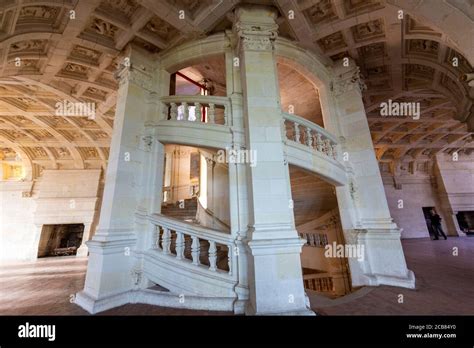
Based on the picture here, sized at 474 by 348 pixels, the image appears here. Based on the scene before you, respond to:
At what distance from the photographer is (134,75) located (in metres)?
4.73

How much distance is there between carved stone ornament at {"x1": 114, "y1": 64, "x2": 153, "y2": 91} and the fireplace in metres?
11.6

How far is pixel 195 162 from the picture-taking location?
41.7 ft

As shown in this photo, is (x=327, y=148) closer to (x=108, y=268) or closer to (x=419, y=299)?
(x=419, y=299)

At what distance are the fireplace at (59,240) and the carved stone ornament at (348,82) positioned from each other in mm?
15665

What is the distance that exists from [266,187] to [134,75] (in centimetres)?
405

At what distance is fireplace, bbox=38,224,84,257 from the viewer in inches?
449

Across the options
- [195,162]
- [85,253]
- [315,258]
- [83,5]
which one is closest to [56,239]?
[85,253]

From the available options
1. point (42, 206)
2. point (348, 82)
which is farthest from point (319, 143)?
point (42, 206)

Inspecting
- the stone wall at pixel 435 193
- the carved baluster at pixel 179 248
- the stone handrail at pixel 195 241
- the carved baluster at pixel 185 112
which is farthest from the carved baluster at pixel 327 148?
the stone wall at pixel 435 193

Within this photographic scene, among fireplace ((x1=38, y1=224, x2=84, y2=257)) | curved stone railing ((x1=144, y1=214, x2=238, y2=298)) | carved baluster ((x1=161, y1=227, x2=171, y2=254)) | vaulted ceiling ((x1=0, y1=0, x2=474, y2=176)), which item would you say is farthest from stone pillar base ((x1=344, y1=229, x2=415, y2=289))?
fireplace ((x1=38, y1=224, x2=84, y2=257))

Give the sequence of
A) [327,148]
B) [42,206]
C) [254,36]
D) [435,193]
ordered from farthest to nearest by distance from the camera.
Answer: [435,193]
[42,206]
[327,148]
[254,36]

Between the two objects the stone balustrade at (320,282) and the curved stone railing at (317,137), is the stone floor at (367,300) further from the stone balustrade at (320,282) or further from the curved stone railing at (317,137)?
the stone balustrade at (320,282)

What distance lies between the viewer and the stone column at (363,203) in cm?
442
